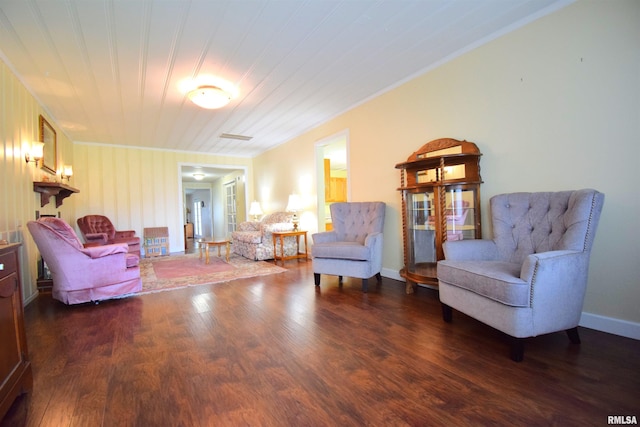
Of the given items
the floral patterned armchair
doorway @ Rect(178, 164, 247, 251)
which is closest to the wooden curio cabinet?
the floral patterned armchair

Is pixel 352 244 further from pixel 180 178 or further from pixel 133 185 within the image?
pixel 133 185

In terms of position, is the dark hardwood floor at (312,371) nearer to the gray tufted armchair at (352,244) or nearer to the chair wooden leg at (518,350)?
the chair wooden leg at (518,350)

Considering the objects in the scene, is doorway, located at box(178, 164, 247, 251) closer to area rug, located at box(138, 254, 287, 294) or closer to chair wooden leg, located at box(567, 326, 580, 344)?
area rug, located at box(138, 254, 287, 294)

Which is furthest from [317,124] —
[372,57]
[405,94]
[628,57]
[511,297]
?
[511,297]

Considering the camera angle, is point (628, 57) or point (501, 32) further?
point (501, 32)

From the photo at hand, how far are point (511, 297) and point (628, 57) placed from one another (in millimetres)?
1871

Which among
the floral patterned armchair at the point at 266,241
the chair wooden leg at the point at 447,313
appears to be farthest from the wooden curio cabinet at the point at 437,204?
the floral patterned armchair at the point at 266,241

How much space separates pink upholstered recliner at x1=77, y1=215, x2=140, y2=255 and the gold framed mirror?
1293 mm

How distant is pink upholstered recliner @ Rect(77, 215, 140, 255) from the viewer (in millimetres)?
5253

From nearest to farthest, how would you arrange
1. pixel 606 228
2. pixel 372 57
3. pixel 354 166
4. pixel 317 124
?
pixel 606 228 → pixel 372 57 → pixel 354 166 → pixel 317 124

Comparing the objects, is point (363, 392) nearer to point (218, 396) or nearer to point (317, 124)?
point (218, 396)

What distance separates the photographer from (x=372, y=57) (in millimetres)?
2951

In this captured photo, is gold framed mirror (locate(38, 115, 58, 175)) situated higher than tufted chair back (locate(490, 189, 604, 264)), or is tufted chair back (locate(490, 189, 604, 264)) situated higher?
gold framed mirror (locate(38, 115, 58, 175))

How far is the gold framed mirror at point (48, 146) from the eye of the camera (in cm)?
387
